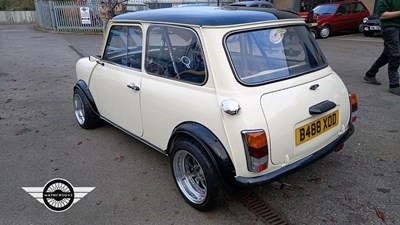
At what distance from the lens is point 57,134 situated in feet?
14.5

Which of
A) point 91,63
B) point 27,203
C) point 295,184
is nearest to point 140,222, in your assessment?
point 27,203

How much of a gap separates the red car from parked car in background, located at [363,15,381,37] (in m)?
0.80

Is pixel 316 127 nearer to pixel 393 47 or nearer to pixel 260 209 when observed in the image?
pixel 260 209

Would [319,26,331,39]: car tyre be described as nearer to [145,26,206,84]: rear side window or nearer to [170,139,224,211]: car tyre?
[145,26,206,84]: rear side window

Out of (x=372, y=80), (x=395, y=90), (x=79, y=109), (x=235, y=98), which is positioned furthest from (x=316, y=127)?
(x=372, y=80)

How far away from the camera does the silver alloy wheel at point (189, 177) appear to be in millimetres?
2758

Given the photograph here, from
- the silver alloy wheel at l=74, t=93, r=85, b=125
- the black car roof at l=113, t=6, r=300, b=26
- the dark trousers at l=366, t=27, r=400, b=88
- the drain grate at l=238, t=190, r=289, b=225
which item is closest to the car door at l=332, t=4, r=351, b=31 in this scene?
the dark trousers at l=366, t=27, r=400, b=88

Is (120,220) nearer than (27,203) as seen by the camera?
Yes

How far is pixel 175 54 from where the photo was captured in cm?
285

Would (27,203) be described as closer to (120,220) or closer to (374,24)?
(120,220)

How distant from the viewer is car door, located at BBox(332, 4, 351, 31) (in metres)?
13.8

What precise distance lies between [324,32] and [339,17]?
1090 mm

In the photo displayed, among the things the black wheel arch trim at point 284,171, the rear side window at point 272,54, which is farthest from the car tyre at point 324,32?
the black wheel arch trim at point 284,171

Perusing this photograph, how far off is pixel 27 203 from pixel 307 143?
260 centimetres
